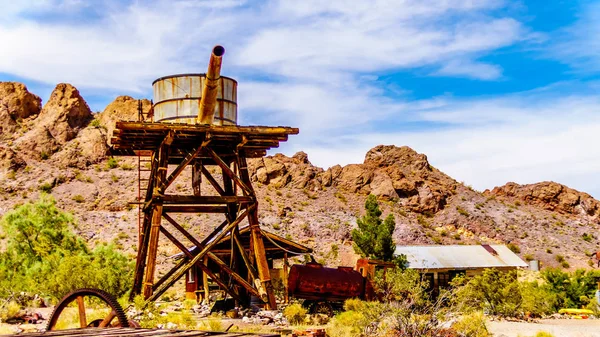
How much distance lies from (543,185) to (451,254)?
38.6 metres

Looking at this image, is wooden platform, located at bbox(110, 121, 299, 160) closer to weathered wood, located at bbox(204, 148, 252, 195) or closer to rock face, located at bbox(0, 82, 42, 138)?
weathered wood, located at bbox(204, 148, 252, 195)

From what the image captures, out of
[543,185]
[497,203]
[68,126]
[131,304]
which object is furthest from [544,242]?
[131,304]

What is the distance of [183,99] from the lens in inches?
780

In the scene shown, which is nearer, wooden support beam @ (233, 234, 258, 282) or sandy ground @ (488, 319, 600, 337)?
sandy ground @ (488, 319, 600, 337)

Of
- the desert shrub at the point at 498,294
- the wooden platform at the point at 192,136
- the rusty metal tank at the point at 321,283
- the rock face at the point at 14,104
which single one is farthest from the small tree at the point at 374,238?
the rock face at the point at 14,104

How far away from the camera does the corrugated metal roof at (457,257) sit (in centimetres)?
3538

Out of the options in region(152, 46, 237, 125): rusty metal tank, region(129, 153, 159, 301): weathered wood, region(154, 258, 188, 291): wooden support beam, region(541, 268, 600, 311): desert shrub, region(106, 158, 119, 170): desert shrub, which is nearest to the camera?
region(152, 46, 237, 125): rusty metal tank

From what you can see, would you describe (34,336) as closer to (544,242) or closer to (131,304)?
(131,304)

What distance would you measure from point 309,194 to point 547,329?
41.2m

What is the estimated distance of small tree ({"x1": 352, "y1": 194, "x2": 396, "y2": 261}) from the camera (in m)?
36.3

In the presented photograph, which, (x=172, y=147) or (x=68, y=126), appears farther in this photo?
(x=68, y=126)

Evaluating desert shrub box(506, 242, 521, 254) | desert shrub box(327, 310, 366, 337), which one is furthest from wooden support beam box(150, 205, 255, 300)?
desert shrub box(506, 242, 521, 254)

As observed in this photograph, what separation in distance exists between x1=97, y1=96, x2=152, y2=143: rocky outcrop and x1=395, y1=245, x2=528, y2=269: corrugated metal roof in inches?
1525

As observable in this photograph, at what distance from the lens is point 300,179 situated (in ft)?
206
